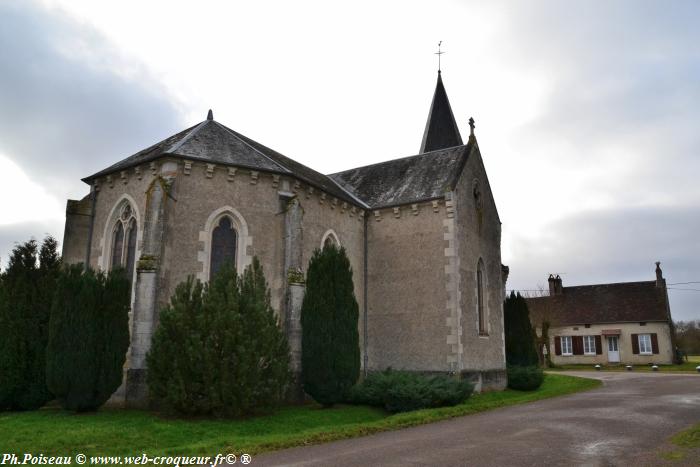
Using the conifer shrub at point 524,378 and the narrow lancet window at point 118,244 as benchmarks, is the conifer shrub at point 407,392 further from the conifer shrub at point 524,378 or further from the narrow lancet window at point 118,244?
the narrow lancet window at point 118,244

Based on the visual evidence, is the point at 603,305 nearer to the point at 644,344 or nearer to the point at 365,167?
the point at 644,344

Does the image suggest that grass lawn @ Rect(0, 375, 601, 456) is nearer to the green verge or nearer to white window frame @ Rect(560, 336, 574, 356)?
the green verge

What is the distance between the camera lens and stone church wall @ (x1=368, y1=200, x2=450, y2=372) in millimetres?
19797

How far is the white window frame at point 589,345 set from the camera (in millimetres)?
43781

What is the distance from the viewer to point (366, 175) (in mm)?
25703

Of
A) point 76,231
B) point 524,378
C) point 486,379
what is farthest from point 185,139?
point 524,378

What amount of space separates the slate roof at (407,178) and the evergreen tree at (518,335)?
7.85m

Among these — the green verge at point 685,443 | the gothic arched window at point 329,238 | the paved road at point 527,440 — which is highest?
the gothic arched window at point 329,238

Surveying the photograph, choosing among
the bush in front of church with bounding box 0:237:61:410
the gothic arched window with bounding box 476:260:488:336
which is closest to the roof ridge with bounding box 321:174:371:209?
the gothic arched window with bounding box 476:260:488:336

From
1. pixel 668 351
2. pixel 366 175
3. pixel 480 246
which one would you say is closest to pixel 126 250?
pixel 366 175

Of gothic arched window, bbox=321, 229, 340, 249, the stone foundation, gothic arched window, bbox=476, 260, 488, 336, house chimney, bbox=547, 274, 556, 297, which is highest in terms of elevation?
house chimney, bbox=547, 274, 556, 297

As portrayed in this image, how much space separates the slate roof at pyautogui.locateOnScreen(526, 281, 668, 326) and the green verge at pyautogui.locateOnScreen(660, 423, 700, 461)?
34.3 metres

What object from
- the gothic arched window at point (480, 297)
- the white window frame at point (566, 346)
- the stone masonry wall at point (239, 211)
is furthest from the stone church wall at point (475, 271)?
the white window frame at point (566, 346)

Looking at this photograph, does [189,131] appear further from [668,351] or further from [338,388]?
[668,351]
